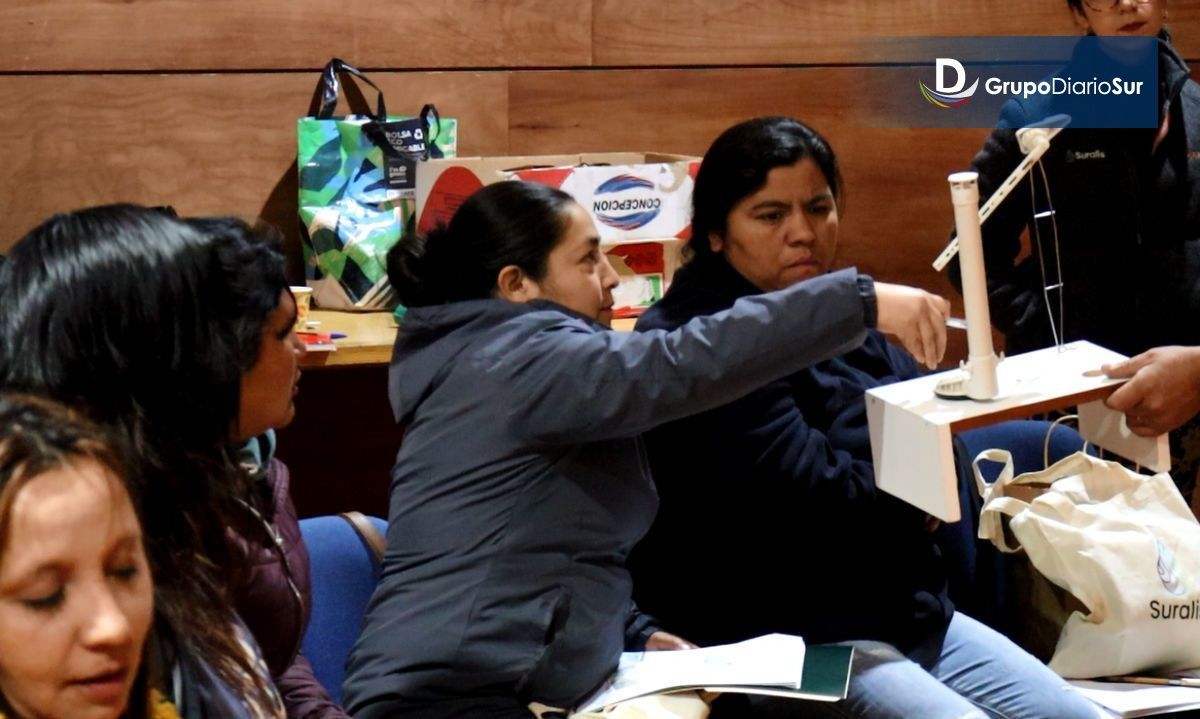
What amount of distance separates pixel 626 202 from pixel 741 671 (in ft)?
4.65

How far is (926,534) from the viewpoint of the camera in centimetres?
222

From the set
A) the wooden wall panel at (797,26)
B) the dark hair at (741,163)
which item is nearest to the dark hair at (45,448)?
the dark hair at (741,163)

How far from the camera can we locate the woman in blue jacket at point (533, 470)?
179 cm

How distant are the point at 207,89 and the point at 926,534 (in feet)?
6.38

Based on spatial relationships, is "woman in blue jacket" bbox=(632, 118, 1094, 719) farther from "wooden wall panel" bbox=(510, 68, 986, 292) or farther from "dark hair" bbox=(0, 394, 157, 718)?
"wooden wall panel" bbox=(510, 68, 986, 292)

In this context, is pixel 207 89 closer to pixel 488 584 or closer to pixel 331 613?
pixel 331 613

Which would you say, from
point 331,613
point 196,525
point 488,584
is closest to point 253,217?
point 331,613

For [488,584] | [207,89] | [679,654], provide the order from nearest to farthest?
[488,584], [679,654], [207,89]

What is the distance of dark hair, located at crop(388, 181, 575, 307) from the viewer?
6.65ft

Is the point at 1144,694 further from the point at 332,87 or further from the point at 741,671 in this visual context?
the point at 332,87

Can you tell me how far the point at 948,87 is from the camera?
3961 millimetres

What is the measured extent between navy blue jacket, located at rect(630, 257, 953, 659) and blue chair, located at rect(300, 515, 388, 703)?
43 cm

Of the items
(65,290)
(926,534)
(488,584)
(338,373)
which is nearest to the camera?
(65,290)

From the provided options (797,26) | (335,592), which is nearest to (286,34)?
(797,26)
